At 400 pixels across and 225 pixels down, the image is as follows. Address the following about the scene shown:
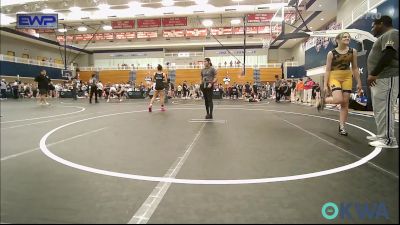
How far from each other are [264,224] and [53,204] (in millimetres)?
1302

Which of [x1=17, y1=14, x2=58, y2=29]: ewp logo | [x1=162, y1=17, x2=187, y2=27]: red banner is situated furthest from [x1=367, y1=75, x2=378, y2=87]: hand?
[x1=162, y1=17, x2=187, y2=27]: red banner

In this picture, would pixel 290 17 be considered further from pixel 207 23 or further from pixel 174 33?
pixel 174 33

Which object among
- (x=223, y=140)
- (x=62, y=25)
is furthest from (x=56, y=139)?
(x=62, y=25)

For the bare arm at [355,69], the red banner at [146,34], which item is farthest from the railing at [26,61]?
the bare arm at [355,69]

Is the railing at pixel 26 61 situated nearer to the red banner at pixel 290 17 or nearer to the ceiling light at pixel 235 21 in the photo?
the ceiling light at pixel 235 21

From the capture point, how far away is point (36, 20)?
51.4 feet

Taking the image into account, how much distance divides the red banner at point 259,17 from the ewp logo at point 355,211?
991 inches

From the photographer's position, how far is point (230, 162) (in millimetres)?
3045

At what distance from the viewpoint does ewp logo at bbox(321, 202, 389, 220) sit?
1.71 m

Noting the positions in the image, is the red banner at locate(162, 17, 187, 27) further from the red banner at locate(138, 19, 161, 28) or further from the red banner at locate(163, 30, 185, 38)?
the red banner at locate(163, 30, 185, 38)

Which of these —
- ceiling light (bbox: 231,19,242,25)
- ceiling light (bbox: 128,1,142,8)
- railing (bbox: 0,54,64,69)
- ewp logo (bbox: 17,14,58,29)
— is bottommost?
railing (bbox: 0,54,64,69)

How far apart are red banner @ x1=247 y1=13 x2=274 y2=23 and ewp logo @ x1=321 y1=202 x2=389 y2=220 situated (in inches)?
991

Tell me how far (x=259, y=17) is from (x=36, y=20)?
671 inches

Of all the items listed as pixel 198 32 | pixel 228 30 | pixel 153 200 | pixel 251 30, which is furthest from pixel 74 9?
pixel 153 200
